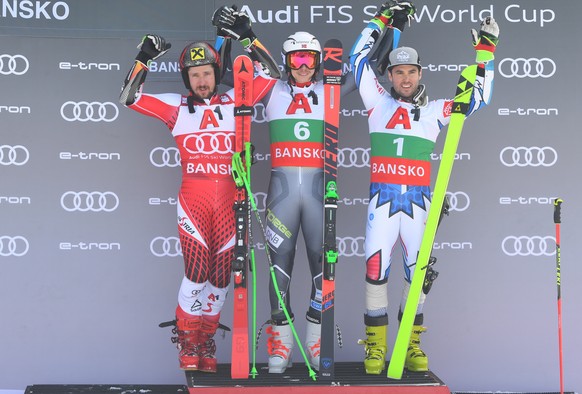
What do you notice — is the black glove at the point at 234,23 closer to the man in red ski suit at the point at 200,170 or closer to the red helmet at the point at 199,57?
the man in red ski suit at the point at 200,170

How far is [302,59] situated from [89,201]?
1.74 metres

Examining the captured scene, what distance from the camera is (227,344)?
5.98 metres

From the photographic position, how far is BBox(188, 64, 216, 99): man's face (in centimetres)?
534

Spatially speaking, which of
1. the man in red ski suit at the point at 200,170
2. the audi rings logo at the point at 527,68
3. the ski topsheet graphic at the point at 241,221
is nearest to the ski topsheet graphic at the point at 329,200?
the man in red ski suit at the point at 200,170

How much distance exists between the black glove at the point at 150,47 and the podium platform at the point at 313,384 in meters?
1.88

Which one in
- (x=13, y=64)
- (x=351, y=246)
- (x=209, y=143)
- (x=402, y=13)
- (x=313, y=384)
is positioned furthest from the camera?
(x=351, y=246)

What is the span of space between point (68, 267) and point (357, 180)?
6.57ft

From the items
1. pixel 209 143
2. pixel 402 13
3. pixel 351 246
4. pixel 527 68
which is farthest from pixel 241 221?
pixel 527 68

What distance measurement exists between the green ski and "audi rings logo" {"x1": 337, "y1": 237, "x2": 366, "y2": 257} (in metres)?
0.81

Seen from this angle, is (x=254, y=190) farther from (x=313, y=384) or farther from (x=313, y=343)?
(x=313, y=384)

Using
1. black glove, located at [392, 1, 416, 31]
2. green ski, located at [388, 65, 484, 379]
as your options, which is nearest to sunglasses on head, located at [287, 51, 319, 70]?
black glove, located at [392, 1, 416, 31]

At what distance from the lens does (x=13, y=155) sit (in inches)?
233

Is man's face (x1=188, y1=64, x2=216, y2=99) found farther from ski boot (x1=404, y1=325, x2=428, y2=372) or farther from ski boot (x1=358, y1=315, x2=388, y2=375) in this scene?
ski boot (x1=404, y1=325, x2=428, y2=372)

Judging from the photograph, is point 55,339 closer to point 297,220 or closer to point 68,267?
point 68,267
